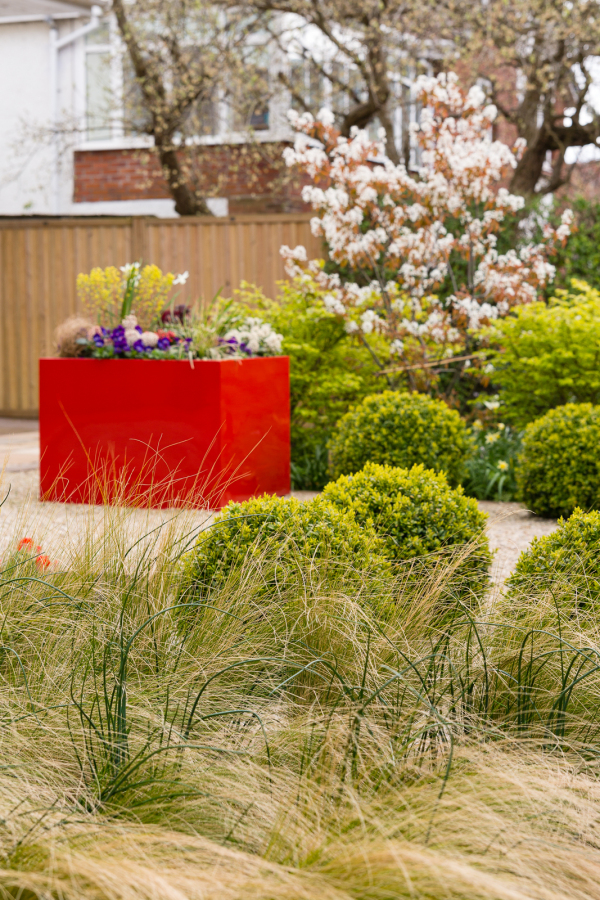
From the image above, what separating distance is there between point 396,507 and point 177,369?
242cm

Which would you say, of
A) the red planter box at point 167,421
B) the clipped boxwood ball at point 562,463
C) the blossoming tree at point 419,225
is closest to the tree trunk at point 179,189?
the blossoming tree at point 419,225

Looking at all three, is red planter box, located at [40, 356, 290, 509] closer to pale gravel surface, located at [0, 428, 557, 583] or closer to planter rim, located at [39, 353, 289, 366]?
planter rim, located at [39, 353, 289, 366]

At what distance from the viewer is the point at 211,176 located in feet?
40.8

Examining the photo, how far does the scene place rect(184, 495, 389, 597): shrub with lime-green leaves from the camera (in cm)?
318

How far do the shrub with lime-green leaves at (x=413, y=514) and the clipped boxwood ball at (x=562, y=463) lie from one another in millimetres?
1754

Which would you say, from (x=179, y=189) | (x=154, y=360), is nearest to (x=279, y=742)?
(x=154, y=360)

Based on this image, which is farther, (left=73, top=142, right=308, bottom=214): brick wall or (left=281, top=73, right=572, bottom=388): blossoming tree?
(left=73, top=142, right=308, bottom=214): brick wall

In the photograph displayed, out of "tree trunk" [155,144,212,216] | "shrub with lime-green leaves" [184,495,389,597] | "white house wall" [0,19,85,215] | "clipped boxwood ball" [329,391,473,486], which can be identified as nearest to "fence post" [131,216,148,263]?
"tree trunk" [155,144,212,216]

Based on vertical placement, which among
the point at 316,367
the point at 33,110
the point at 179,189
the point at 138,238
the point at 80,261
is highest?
the point at 33,110

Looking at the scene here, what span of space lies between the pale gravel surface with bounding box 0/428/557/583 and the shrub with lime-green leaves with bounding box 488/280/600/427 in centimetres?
117

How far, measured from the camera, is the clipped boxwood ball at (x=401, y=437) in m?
5.94

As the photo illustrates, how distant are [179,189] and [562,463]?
7.51m

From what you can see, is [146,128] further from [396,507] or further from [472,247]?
[396,507]

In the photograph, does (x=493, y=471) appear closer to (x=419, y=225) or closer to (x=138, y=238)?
(x=419, y=225)
